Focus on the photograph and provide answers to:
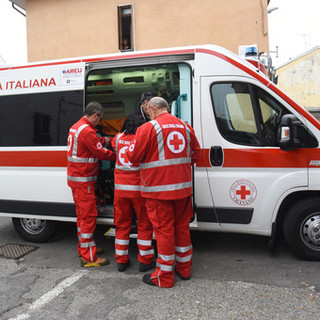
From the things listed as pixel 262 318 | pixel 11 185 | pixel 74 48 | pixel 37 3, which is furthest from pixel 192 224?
pixel 37 3

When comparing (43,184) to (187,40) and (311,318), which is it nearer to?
(311,318)

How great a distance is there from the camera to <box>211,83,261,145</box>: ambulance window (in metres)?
3.43

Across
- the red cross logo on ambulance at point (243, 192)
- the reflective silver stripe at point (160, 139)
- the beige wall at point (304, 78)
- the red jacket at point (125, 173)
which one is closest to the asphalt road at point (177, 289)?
the red cross logo on ambulance at point (243, 192)

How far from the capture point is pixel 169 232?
2969 mm

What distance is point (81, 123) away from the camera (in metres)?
3.60

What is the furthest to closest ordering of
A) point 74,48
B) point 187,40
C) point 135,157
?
point 74,48 → point 187,40 → point 135,157

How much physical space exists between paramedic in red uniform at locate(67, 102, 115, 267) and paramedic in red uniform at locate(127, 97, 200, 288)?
716mm

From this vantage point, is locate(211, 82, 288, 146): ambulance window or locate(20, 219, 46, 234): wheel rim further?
locate(20, 219, 46, 234): wheel rim

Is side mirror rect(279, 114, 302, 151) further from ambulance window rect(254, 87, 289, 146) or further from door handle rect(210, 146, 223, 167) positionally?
door handle rect(210, 146, 223, 167)

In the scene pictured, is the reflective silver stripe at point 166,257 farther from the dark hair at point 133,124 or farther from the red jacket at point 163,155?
the dark hair at point 133,124

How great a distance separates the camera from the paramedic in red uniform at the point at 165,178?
2914 mm

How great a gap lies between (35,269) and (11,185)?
1.16 m

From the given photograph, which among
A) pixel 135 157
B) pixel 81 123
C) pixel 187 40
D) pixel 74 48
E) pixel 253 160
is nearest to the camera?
pixel 135 157

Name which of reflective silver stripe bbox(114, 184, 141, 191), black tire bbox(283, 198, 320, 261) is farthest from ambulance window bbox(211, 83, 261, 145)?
reflective silver stripe bbox(114, 184, 141, 191)
